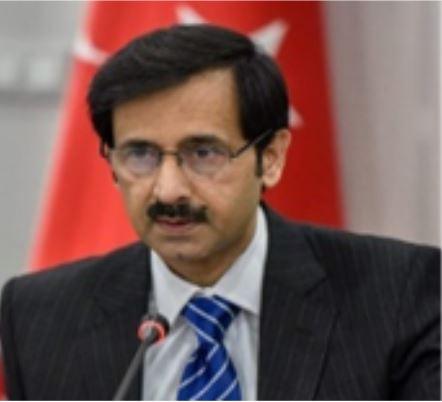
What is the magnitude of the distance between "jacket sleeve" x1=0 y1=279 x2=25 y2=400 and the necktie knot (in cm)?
24

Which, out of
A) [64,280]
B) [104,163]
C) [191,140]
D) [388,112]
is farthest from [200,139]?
[388,112]

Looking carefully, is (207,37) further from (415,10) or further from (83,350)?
(415,10)

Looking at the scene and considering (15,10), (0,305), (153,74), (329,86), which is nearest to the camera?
(153,74)

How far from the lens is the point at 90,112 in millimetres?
1296

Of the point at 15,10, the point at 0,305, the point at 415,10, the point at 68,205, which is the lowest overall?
the point at 0,305

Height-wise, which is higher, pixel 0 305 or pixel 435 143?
pixel 435 143

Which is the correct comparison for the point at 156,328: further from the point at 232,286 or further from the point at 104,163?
the point at 104,163

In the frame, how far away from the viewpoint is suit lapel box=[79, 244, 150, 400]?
1.33m

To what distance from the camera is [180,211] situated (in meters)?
1.19

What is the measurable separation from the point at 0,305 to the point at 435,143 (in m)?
1.01

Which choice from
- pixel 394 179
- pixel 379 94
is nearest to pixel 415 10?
pixel 379 94

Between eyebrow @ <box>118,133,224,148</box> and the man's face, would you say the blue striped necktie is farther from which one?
eyebrow @ <box>118,133,224,148</box>

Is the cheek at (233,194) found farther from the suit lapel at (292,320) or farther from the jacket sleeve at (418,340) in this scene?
the jacket sleeve at (418,340)

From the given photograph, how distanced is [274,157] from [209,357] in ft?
0.79
